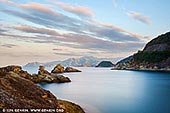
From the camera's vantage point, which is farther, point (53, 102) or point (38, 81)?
point (38, 81)

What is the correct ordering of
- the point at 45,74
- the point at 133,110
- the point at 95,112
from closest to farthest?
the point at 95,112
the point at 133,110
the point at 45,74

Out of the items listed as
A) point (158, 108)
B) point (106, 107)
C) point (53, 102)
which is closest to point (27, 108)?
point (53, 102)

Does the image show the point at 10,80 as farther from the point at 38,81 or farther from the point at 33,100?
the point at 38,81

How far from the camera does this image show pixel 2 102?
18922 mm

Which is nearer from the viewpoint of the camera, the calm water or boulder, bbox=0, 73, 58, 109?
boulder, bbox=0, 73, 58, 109

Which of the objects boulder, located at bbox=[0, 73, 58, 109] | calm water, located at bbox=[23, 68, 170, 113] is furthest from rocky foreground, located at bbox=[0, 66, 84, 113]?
calm water, located at bbox=[23, 68, 170, 113]

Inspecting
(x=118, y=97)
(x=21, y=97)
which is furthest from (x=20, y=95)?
(x=118, y=97)

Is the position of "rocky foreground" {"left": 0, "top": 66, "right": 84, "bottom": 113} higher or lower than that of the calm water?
higher

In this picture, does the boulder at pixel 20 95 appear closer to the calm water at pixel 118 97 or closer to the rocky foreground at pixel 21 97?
the rocky foreground at pixel 21 97

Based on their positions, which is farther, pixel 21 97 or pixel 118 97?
pixel 118 97

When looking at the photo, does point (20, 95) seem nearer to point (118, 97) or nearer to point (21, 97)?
point (21, 97)

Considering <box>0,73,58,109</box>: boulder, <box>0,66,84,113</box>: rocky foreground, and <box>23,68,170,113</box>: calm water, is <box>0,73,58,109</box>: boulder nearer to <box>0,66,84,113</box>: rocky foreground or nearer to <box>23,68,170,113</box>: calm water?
<box>0,66,84,113</box>: rocky foreground

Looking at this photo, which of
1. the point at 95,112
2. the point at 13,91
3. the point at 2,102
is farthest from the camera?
the point at 95,112

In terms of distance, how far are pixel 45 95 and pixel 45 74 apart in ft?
273
